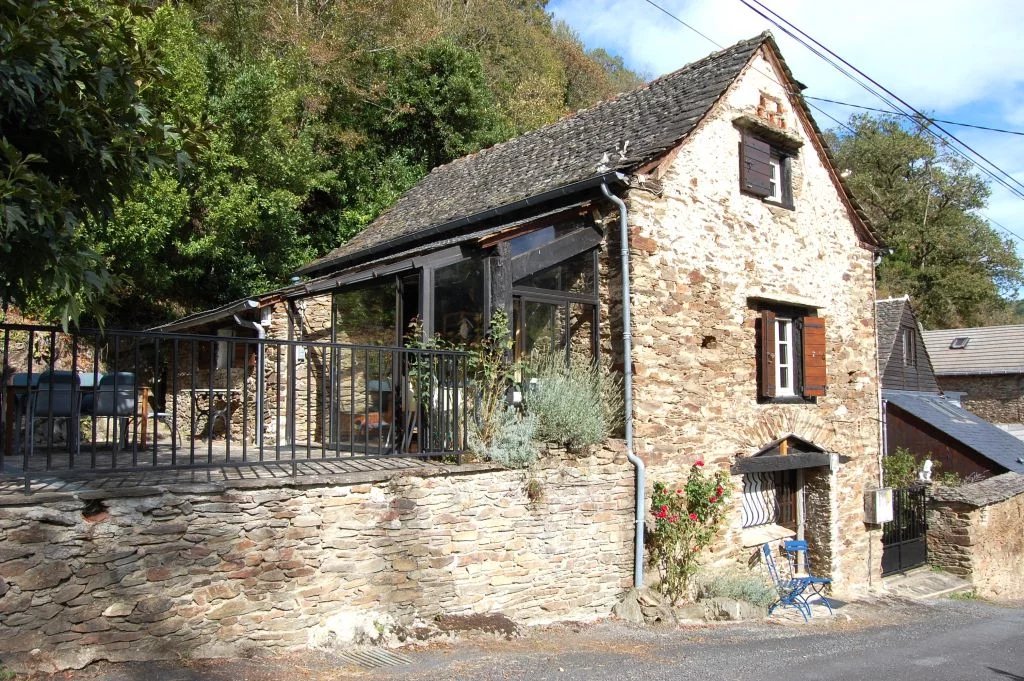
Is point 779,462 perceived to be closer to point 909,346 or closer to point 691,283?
point 691,283

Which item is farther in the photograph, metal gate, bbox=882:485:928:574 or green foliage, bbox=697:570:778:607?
metal gate, bbox=882:485:928:574

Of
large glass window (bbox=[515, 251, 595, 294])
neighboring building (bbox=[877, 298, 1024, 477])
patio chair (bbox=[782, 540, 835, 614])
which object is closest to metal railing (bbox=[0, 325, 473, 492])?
large glass window (bbox=[515, 251, 595, 294])

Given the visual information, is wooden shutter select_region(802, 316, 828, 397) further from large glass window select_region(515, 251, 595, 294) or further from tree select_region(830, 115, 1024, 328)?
tree select_region(830, 115, 1024, 328)

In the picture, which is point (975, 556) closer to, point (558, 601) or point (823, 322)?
point (823, 322)

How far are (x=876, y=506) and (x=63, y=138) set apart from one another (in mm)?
12313

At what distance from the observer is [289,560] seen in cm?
584

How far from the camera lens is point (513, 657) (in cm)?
622

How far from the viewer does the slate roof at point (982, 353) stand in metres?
26.0

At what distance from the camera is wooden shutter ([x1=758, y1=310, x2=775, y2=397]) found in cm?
1025

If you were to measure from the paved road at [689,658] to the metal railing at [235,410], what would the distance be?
5.15 ft

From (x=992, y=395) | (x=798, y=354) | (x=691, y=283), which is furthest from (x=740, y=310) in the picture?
(x=992, y=395)

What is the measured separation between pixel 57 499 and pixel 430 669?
2.93m

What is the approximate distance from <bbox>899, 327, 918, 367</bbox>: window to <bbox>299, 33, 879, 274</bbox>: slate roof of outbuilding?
34.5 feet

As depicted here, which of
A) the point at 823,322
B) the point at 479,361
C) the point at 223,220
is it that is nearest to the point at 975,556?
the point at 823,322
